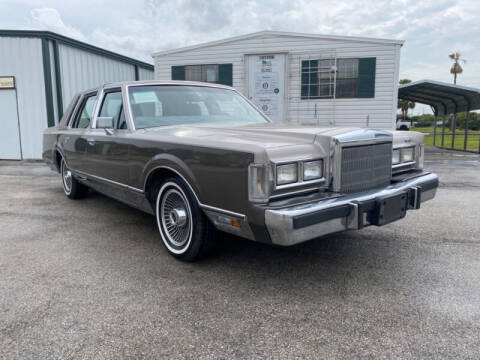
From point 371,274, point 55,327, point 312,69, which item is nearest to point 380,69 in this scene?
point 312,69

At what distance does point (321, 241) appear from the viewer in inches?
151

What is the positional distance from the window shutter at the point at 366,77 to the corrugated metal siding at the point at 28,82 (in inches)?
365

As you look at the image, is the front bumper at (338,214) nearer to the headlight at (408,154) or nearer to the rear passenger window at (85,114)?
the headlight at (408,154)

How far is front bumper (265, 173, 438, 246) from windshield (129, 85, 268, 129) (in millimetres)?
1669

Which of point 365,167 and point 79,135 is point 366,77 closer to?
point 79,135

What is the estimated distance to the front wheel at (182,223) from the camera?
3.04 meters

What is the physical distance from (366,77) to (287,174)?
10.3 m

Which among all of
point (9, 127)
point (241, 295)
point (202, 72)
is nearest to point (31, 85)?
point (9, 127)

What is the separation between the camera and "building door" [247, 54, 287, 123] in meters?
12.3

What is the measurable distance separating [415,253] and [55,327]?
9.73 feet

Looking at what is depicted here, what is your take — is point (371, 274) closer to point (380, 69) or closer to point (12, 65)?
point (380, 69)

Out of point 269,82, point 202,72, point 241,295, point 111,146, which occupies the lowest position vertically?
point 241,295

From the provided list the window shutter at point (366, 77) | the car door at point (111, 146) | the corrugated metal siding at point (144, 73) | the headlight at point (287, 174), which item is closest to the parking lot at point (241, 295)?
the car door at point (111, 146)

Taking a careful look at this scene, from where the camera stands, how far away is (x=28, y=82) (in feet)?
35.3
